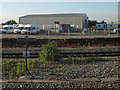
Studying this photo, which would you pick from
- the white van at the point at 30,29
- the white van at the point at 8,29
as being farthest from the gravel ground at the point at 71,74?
the white van at the point at 8,29

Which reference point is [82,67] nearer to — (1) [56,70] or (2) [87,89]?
(1) [56,70]

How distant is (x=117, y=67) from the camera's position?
29.6ft

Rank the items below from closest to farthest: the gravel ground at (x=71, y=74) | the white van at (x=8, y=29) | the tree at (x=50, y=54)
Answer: the gravel ground at (x=71, y=74) < the tree at (x=50, y=54) < the white van at (x=8, y=29)

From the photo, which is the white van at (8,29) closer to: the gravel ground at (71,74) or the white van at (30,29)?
the white van at (30,29)

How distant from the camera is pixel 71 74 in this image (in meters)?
7.93

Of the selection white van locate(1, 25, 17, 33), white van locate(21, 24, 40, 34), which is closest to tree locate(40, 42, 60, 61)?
white van locate(21, 24, 40, 34)

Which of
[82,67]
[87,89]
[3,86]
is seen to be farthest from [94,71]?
[3,86]

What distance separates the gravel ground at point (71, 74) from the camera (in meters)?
6.41

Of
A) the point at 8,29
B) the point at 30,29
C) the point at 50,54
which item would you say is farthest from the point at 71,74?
the point at 8,29

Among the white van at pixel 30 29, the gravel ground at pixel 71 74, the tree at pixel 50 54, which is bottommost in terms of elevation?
the gravel ground at pixel 71 74

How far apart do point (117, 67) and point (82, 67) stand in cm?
170

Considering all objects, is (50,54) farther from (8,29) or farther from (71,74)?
(8,29)

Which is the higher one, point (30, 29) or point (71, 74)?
point (30, 29)

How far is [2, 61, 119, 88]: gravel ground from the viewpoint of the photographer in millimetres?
6406
